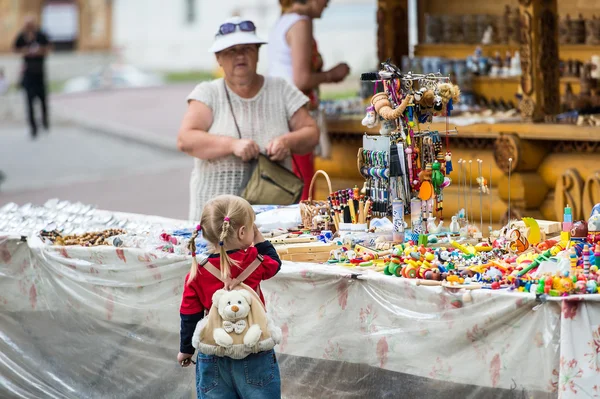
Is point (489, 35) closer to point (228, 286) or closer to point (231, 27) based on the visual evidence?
point (231, 27)

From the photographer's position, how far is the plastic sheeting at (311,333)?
3.81 m

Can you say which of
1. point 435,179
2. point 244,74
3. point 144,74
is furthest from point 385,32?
point 144,74

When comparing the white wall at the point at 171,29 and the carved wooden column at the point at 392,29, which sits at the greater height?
the white wall at the point at 171,29

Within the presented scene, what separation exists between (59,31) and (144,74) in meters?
3.46

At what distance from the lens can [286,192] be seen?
5.58 metres

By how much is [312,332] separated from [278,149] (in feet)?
4.74

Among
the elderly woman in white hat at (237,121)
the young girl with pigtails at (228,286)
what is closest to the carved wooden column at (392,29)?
the elderly woman in white hat at (237,121)

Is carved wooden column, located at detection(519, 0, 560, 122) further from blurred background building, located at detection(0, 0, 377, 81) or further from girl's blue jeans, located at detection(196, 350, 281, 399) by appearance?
blurred background building, located at detection(0, 0, 377, 81)

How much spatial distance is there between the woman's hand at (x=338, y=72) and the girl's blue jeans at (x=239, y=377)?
398cm

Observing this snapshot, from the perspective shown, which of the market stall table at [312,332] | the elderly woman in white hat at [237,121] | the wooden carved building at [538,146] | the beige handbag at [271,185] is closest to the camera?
the market stall table at [312,332]

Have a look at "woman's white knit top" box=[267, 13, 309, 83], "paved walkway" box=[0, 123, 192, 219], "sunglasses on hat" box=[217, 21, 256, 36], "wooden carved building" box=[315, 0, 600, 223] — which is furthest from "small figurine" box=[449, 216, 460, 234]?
"paved walkway" box=[0, 123, 192, 219]

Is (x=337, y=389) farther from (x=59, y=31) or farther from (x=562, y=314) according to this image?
(x=59, y=31)

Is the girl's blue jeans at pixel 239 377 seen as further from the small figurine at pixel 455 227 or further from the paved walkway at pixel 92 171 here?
the paved walkway at pixel 92 171

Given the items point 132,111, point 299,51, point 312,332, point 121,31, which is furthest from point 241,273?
point 121,31
